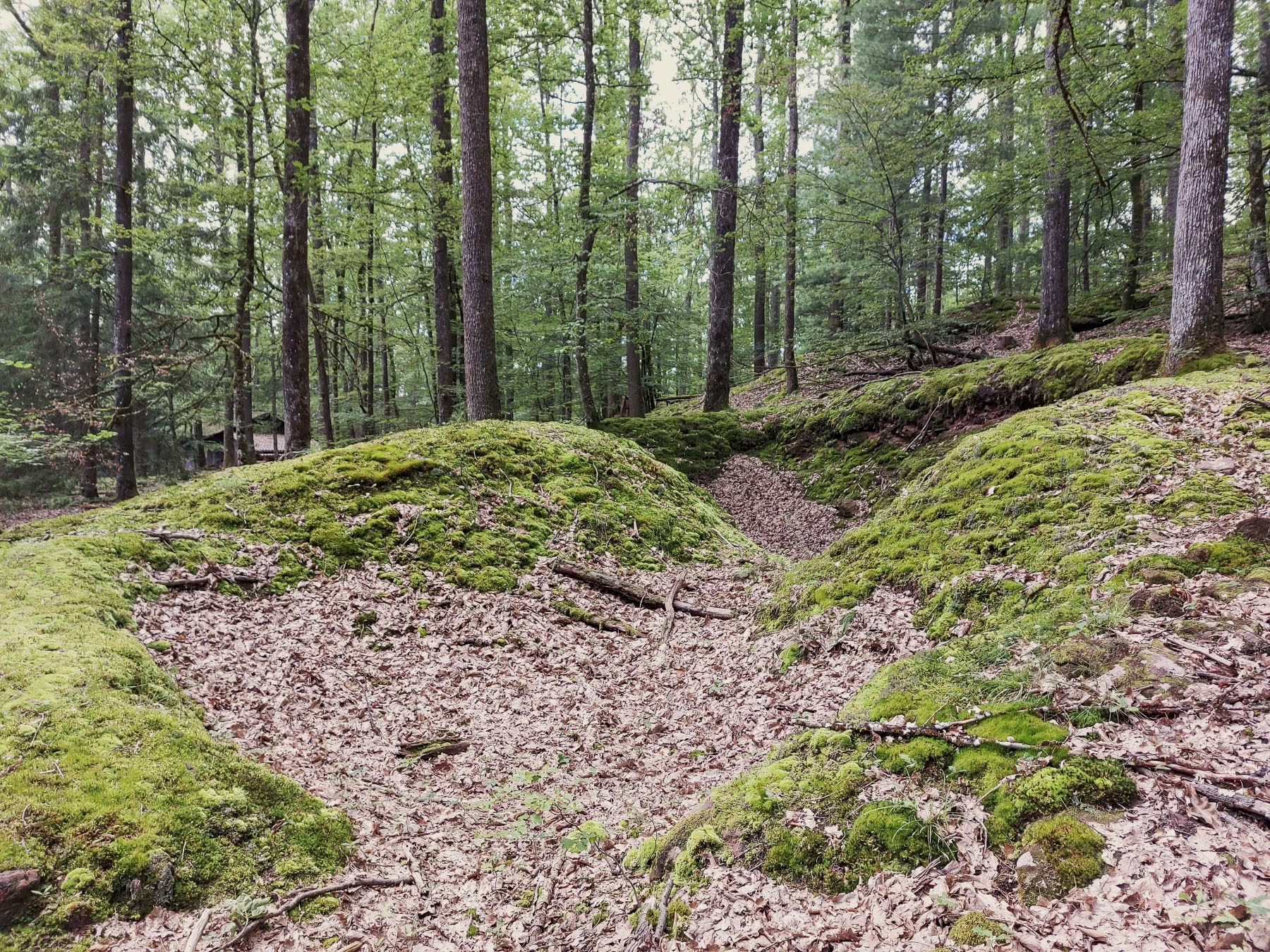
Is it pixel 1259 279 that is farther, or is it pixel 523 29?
pixel 523 29

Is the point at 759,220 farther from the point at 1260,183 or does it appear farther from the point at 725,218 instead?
the point at 1260,183

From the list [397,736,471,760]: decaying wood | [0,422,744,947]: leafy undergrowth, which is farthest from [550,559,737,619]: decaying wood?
[397,736,471,760]: decaying wood

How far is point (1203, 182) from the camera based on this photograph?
6.62m

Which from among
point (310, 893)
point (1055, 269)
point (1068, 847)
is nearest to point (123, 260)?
point (310, 893)

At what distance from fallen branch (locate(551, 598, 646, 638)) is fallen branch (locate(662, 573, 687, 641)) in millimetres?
253

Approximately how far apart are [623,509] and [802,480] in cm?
450

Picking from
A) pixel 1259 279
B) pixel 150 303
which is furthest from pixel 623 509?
pixel 150 303

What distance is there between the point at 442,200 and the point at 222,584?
9205 millimetres

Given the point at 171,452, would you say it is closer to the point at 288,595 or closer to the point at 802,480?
the point at 288,595

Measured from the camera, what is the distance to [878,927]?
84.4 inches

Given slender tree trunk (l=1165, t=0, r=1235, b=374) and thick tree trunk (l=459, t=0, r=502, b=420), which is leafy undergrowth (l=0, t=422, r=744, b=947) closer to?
thick tree trunk (l=459, t=0, r=502, b=420)

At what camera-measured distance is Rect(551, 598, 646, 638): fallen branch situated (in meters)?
6.43

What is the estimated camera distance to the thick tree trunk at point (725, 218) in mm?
12453

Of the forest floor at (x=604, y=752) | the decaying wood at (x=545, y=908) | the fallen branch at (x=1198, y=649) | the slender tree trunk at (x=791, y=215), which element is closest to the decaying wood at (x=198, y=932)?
the forest floor at (x=604, y=752)
